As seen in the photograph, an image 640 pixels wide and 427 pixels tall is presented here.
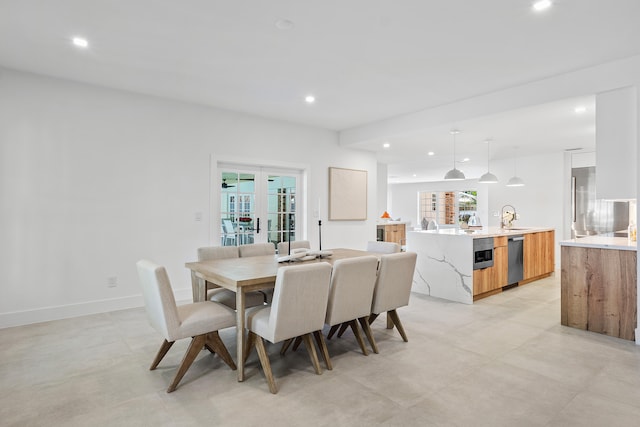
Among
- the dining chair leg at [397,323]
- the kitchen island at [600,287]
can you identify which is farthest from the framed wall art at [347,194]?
the kitchen island at [600,287]

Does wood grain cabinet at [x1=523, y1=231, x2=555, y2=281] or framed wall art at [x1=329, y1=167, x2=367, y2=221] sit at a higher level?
framed wall art at [x1=329, y1=167, x2=367, y2=221]

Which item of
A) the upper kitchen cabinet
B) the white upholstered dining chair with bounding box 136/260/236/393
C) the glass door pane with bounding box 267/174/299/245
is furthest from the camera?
the glass door pane with bounding box 267/174/299/245

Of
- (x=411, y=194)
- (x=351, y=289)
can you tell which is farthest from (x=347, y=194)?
(x=411, y=194)

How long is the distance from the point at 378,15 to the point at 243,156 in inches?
123

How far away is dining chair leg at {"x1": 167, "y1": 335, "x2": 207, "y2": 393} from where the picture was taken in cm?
235

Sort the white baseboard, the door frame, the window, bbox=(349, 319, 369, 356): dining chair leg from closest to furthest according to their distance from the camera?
bbox=(349, 319, 369, 356): dining chair leg, the white baseboard, the door frame, the window

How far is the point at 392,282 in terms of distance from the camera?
306 cm

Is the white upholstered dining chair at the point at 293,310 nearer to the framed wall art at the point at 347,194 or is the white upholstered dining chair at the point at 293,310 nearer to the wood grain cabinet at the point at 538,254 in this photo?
the framed wall art at the point at 347,194

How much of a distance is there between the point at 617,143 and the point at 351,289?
295 centimetres

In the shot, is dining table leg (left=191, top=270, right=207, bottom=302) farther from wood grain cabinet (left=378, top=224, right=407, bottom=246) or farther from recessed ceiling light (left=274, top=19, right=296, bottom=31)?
wood grain cabinet (left=378, top=224, right=407, bottom=246)

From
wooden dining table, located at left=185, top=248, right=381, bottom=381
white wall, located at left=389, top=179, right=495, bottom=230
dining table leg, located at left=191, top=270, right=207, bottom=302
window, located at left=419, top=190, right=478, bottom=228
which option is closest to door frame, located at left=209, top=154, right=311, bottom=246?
dining table leg, located at left=191, top=270, right=207, bottom=302

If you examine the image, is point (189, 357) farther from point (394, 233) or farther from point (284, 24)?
point (394, 233)

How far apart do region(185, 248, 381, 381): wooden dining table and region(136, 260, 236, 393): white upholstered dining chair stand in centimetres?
16

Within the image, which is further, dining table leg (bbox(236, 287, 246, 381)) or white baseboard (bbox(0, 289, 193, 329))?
white baseboard (bbox(0, 289, 193, 329))
